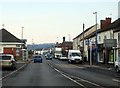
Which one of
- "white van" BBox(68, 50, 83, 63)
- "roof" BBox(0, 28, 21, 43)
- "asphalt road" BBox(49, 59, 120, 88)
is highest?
"roof" BBox(0, 28, 21, 43)

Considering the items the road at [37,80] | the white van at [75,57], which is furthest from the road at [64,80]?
the white van at [75,57]

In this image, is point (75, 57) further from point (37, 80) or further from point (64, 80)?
point (37, 80)

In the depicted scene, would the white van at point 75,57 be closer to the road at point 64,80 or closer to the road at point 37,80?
the road at point 64,80

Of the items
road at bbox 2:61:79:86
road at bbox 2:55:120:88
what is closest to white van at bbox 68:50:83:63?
road at bbox 2:55:120:88

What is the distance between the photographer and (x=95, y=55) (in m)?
74.1

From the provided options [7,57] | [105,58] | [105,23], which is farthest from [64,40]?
[7,57]

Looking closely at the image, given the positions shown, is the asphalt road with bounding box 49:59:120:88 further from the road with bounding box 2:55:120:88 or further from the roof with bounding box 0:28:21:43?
the roof with bounding box 0:28:21:43

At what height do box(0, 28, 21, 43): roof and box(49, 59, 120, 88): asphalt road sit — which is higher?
box(0, 28, 21, 43): roof

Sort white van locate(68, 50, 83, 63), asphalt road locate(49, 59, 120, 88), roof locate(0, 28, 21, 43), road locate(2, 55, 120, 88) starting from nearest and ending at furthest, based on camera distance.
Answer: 1. road locate(2, 55, 120, 88)
2. asphalt road locate(49, 59, 120, 88)
3. white van locate(68, 50, 83, 63)
4. roof locate(0, 28, 21, 43)


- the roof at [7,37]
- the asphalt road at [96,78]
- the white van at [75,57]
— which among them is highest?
the roof at [7,37]

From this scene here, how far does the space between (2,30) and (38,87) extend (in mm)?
102273

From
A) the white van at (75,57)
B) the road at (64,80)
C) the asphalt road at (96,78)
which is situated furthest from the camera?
the white van at (75,57)

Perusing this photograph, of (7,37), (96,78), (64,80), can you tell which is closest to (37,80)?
(64,80)

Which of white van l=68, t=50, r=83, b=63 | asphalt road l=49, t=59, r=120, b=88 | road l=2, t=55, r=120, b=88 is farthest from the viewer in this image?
white van l=68, t=50, r=83, b=63
